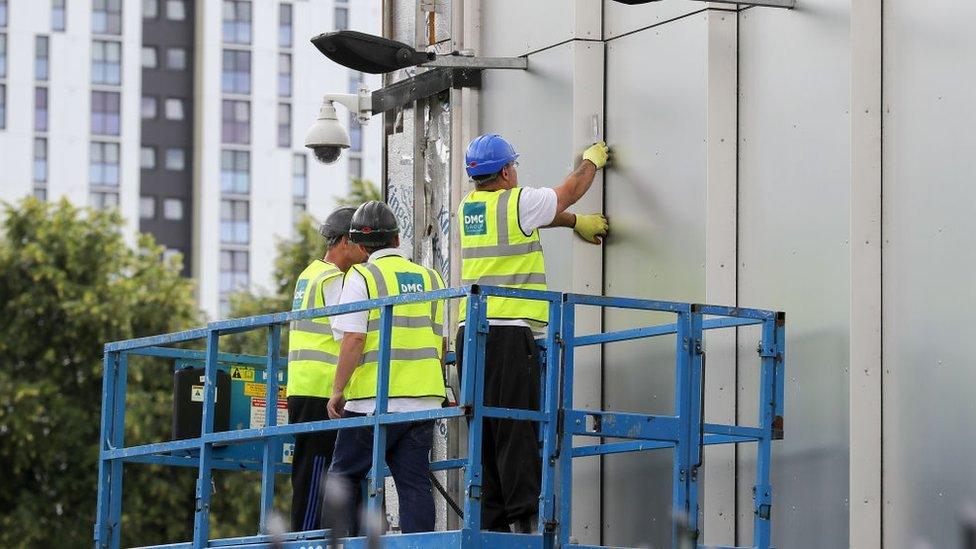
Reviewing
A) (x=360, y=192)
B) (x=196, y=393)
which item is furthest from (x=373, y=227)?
(x=360, y=192)

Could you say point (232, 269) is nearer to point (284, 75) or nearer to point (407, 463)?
point (284, 75)

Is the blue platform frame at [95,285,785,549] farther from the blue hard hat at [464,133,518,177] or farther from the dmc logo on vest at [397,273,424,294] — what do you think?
the blue hard hat at [464,133,518,177]

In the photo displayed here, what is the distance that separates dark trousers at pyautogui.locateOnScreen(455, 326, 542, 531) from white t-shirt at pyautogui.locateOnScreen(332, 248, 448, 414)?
30cm

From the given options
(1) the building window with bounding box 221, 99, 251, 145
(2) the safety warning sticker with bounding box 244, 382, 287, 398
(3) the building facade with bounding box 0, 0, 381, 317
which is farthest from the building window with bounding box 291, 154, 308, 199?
(2) the safety warning sticker with bounding box 244, 382, 287, 398

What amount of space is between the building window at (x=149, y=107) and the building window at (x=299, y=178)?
640 cm

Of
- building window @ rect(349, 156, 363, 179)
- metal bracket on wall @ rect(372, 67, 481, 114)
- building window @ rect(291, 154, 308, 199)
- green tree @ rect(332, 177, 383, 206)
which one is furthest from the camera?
building window @ rect(349, 156, 363, 179)

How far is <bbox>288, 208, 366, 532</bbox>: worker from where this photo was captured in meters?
11.0

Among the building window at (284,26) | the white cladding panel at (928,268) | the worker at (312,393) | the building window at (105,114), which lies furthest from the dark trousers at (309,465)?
the building window at (284,26)

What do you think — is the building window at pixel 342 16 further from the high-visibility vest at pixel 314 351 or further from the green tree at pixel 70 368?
the high-visibility vest at pixel 314 351

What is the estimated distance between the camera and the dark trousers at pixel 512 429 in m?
10.1

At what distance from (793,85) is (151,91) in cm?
7809

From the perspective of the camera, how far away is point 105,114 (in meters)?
86.1

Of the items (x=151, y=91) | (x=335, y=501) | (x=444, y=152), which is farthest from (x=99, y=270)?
(x=151, y=91)

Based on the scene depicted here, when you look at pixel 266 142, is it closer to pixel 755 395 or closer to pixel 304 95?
pixel 304 95
